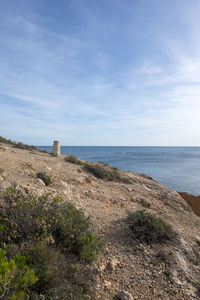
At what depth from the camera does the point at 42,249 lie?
8.20 feet

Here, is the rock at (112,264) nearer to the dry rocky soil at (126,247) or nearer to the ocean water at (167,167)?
the dry rocky soil at (126,247)

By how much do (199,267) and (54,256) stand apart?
352 centimetres

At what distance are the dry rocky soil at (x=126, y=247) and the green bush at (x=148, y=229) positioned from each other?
16 centimetres

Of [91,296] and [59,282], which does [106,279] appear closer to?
[91,296]

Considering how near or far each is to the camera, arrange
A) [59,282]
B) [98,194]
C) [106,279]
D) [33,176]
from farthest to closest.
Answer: [98,194] → [33,176] → [106,279] → [59,282]

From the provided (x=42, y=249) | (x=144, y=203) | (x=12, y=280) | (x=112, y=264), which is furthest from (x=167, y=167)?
(x=12, y=280)

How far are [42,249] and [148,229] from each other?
10.0ft

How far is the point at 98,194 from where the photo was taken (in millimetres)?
7020

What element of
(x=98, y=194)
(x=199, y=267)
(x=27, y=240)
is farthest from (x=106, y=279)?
(x=98, y=194)

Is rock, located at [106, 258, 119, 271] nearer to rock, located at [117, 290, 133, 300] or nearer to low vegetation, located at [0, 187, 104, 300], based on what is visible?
low vegetation, located at [0, 187, 104, 300]

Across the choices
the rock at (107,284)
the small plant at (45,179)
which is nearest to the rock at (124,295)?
the rock at (107,284)

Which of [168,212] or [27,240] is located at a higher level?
[27,240]

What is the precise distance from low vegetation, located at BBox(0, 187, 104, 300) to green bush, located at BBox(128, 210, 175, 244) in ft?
4.86

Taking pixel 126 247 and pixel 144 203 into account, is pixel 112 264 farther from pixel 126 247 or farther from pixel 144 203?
pixel 144 203
